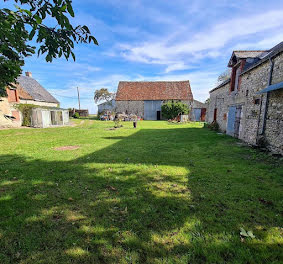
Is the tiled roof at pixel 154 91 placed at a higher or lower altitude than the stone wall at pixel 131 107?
higher

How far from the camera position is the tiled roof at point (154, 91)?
31266mm

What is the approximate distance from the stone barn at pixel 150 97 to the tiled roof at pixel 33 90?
1293 centimetres

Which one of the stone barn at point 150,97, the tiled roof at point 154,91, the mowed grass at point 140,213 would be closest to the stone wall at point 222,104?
the mowed grass at point 140,213

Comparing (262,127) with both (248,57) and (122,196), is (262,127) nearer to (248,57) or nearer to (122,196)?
(248,57)

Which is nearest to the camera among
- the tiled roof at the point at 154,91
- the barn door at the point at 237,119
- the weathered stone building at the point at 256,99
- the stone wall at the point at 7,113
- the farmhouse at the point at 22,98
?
the weathered stone building at the point at 256,99

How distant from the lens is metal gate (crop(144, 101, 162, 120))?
103 feet

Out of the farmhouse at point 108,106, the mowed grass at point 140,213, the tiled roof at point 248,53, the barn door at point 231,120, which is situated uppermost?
the tiled roof at point 248,53

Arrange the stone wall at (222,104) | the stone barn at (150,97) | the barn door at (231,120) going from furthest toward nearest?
the stone barn at (150,97), the stone wall at (222,104), the barn door at (231,120)

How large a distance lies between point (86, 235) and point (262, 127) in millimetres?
7936

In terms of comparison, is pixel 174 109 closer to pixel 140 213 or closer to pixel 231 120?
pixel 231 120

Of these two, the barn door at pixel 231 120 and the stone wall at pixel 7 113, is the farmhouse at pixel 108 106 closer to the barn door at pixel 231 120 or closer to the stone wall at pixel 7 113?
the stone wall at pixel 7 113

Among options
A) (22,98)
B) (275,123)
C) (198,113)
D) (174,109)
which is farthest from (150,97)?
(275,123)

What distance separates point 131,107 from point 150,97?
4448 millimetres

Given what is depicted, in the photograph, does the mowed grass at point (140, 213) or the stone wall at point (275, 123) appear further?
the stone wall at point (275, 123)
